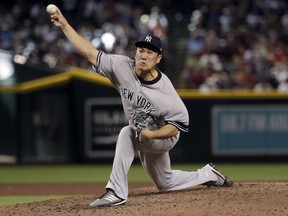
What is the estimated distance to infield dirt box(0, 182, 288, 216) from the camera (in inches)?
259

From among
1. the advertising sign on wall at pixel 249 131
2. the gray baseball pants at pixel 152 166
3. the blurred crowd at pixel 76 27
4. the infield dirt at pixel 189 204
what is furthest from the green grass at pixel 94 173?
the gray baseball pants at pixel 152 166

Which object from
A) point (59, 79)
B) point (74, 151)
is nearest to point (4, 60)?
point (59, 79)

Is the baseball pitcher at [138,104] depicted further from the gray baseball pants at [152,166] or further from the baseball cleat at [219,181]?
the baseball cleat at [219,181]

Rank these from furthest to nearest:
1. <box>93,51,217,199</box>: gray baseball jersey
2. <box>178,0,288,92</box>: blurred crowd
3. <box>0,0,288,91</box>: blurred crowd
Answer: <box>0,0,288,91</box>: blurred crowd → <box>178,0,288,92</box>: blurred crowd → <box>93,51,217,199</box>: gray baseball jersey

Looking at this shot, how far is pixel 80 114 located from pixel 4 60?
1.79m

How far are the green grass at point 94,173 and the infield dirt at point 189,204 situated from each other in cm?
400

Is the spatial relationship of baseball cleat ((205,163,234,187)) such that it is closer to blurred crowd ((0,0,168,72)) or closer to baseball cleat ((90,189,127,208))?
baseball cleat ((90,189,127,208))

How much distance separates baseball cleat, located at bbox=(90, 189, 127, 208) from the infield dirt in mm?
73

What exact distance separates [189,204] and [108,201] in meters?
0.70

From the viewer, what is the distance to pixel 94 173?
13.3 metres

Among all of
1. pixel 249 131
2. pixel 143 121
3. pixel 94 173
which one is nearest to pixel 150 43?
pixel 143 121

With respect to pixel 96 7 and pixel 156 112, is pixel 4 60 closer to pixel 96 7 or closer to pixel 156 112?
pixel 96 7

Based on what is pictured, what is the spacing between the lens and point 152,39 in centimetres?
701

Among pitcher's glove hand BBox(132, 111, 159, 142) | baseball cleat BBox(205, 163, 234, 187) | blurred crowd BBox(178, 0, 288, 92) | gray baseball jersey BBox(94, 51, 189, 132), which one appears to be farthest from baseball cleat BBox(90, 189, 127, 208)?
blurred crowd BBox(178, 0, 288, 92)
